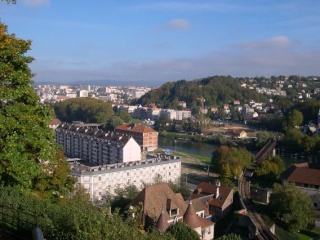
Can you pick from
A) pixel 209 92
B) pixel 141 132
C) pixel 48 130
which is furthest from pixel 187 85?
pixel 48 130

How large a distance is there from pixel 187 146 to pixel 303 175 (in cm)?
2001

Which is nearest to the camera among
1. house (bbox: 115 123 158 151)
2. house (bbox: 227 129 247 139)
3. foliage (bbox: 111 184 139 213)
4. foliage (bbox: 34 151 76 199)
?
foliage (bbox: 34 151 76 199)

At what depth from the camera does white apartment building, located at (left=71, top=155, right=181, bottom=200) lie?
16562 mm

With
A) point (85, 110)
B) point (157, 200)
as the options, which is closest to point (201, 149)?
point (85, 110)

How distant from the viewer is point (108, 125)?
152 ft

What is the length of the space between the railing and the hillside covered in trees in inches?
2405

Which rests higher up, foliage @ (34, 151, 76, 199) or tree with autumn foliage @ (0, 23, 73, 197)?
tree with autumn foliage @ (0, 23, 73, 197)

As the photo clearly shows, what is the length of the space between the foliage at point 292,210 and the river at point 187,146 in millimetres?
18009

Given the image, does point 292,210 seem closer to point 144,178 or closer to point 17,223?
point 144,178

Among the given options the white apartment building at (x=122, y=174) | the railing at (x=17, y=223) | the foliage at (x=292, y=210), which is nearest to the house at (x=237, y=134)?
the white apartment building at (x=122, y=174)

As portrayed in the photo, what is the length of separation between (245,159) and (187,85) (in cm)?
5120

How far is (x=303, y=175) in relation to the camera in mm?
18562

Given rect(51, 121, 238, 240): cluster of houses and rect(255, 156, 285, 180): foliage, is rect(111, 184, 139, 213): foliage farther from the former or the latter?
rect(255, 156, 285, 180): foliage

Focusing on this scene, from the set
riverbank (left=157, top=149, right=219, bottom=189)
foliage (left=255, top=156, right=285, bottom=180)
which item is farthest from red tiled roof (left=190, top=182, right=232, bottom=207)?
foliage (left=255, top=156, right=285, bottom=180)
